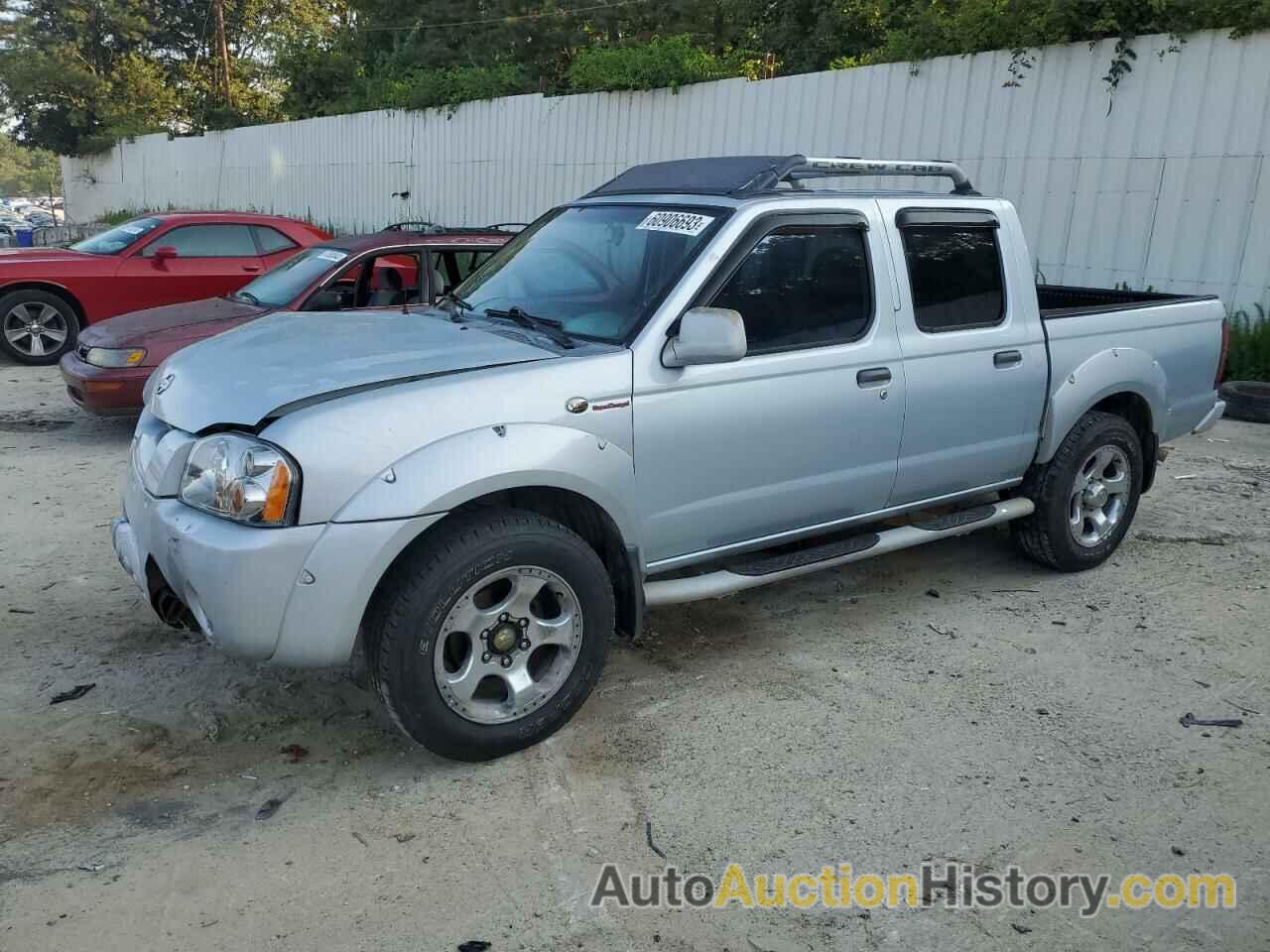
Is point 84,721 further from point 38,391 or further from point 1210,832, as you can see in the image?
point 38,391

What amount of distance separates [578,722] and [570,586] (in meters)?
0.60

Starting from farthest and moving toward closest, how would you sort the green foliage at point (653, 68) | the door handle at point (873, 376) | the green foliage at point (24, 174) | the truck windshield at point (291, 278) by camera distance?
the green foliage at point (24, 174), the green foliage at point (653, 68), the truck windshield at point (291, 278), the door handle at point (873, 376)

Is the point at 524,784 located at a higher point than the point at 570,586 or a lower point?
lower

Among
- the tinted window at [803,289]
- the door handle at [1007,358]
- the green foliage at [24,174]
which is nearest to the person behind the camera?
the tinted window at [803,289]

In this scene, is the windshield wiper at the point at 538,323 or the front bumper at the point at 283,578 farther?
the windshield wiper at the point at 538,323

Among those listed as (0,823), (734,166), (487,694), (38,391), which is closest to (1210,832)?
(487,694)

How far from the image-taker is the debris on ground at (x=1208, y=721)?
3.99m

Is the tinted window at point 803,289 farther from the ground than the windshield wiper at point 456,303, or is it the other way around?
the tinted window at point 803,289

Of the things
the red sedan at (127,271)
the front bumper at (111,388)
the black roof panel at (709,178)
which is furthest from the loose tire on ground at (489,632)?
the red sedan at (127,271)

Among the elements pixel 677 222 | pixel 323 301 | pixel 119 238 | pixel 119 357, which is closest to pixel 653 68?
pixel 119 238

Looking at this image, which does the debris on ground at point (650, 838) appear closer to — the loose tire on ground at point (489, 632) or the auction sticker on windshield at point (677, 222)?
the loose tire on ground at point (489, 632)

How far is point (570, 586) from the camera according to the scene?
3.63 meters

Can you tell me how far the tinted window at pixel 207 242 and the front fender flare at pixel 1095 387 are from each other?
823 centimetres

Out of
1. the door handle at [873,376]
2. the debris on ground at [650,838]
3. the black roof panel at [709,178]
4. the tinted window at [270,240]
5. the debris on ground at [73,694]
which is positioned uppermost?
the black roof panel at [709,178]
